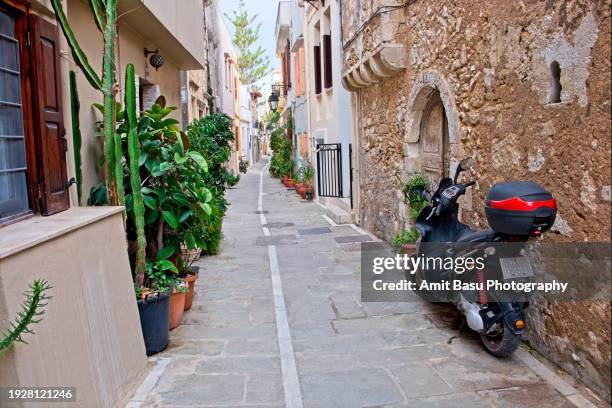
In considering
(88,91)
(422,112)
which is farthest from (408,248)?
(88,91)

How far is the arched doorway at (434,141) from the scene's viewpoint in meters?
6.67

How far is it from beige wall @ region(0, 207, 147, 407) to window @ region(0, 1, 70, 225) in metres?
0.19

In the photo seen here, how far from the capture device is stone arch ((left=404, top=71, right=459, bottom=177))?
5.61 metres

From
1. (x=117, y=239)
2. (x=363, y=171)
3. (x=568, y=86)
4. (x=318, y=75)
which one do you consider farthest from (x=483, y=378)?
(x=318, y=75)

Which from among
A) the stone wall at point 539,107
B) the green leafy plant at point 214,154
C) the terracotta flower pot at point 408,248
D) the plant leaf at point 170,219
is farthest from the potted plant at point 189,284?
the stone wall at point 539,107

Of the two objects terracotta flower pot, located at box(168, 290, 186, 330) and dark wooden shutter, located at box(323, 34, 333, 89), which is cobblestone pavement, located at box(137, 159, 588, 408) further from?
dark wooden shutter, located at box(323, 34, 333, 89)

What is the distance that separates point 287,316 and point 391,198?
3587 millimetres

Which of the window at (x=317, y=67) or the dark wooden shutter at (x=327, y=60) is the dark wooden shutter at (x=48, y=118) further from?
the window at (x=317, y=67)

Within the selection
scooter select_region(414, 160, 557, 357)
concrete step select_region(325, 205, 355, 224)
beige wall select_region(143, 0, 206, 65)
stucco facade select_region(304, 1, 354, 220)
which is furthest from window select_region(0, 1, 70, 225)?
concrete step select_region(325, 205, 355, 224)

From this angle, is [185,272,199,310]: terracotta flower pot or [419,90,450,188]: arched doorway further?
[419,90,450,188]: arched doorway

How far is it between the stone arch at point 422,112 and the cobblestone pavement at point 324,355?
1632 mm

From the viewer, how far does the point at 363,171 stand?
33.5 feet

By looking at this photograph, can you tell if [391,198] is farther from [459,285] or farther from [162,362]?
[162,362]

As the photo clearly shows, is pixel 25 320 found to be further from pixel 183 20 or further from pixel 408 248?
pixel 183 20
